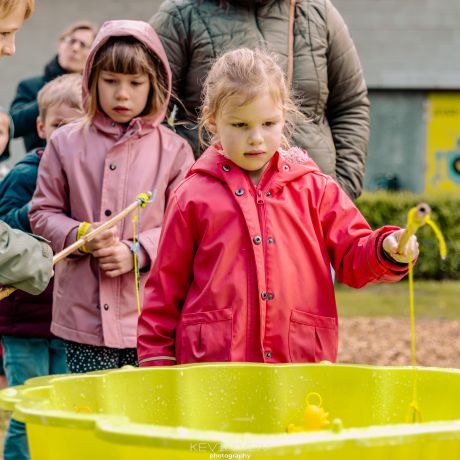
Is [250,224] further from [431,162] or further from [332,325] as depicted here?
[431,162]

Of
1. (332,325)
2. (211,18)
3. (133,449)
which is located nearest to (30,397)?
(133,449)

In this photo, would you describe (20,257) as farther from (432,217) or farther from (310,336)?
(432,217)

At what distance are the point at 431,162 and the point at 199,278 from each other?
605 inches

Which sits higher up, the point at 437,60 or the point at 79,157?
the point at 437,60

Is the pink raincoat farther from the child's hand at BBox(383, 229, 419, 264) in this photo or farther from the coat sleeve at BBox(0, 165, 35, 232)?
the coat sleeve at BBox(0, 165, 35, 232)

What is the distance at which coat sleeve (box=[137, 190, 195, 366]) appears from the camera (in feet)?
9.31

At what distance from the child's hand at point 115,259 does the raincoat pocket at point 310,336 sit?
0.79 metres

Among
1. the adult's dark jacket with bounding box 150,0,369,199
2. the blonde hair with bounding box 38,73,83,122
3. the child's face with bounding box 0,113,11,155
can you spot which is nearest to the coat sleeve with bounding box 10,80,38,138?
the blonde hair with bounding box 38,73,83,122

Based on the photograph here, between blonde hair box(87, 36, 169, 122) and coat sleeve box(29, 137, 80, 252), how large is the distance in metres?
0.20

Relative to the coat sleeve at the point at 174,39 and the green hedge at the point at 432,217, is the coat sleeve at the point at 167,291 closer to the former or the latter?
the coat sleeve at the point at 174,39

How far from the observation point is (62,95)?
4020 mm

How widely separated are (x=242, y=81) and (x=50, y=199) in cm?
100

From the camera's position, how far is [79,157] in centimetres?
348

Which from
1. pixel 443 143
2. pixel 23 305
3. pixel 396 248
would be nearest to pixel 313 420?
pixel 396 248
